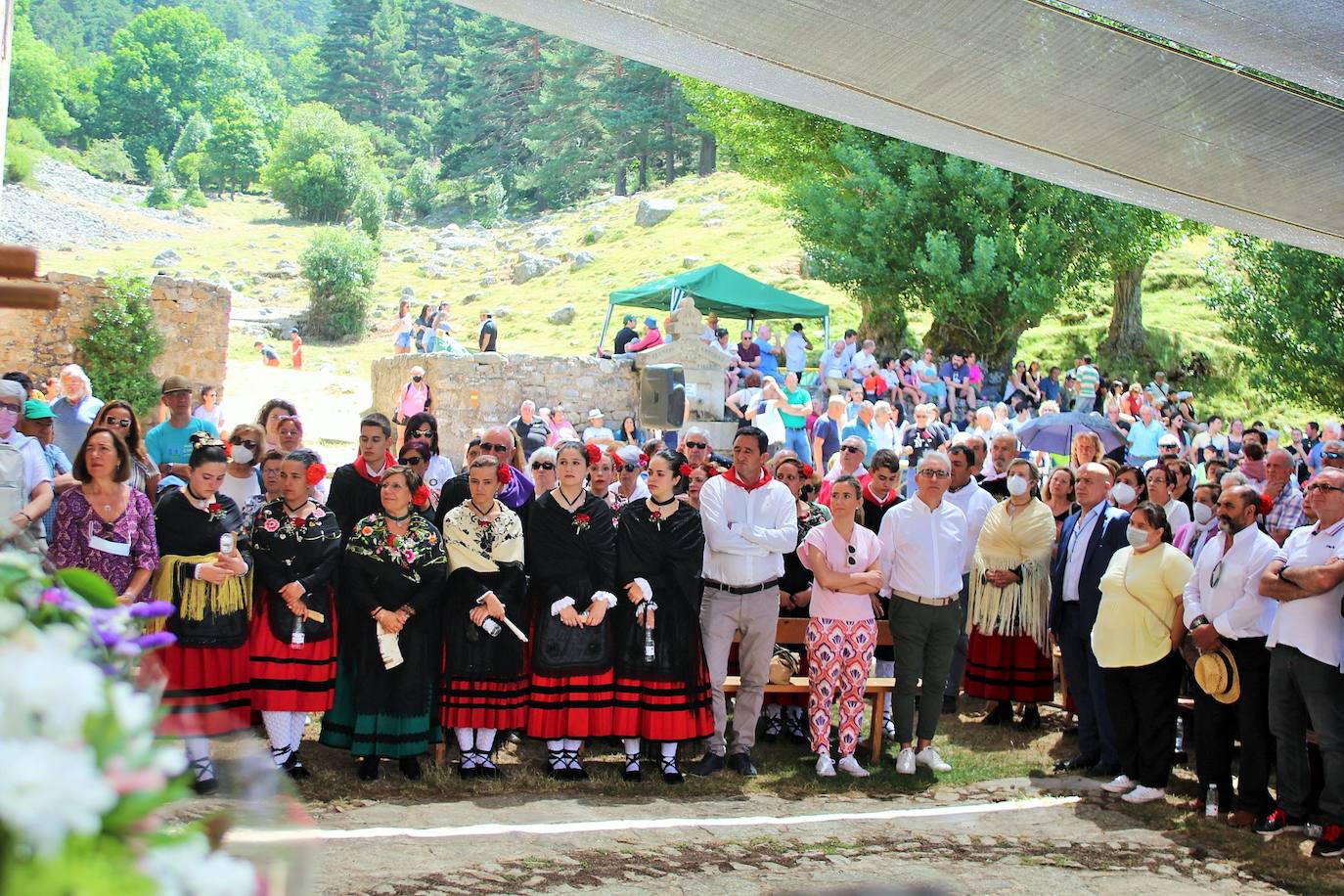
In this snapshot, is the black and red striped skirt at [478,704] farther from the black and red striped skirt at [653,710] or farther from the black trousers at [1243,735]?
the black trousers at [1243,735]

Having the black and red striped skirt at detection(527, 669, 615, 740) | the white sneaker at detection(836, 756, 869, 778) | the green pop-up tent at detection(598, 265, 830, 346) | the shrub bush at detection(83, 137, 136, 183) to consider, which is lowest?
the white sneaker at detection(836, 756, 869, 778)

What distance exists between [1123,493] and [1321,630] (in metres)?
2.25

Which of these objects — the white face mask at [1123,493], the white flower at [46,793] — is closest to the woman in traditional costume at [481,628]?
the white face mask at [1123,493]

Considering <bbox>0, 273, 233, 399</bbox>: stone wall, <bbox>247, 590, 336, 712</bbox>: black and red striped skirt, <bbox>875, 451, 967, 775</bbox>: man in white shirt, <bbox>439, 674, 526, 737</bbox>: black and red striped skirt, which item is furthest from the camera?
<bbox>0, 273, 233, 399</bbox>: stone wall

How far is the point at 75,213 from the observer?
49.5 meters

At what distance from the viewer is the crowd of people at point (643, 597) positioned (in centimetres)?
613

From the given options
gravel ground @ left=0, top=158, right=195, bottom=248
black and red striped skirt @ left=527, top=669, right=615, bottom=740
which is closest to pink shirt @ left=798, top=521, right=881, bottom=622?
black and red striped skirt @ left=527, top=669, right=615, bottom=740

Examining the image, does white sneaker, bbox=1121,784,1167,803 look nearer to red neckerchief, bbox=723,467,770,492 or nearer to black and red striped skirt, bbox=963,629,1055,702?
black and red striped skirt, bbox=963,629,1055,702

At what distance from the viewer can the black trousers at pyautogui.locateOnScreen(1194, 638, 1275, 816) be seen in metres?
6.36

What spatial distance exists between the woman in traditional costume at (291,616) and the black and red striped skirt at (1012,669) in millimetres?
4166

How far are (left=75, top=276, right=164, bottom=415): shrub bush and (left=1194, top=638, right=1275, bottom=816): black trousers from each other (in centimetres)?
1588

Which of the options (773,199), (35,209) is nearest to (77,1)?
(35,209)

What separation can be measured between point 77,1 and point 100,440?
10106 centimetres

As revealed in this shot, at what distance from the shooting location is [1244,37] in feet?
7.73
